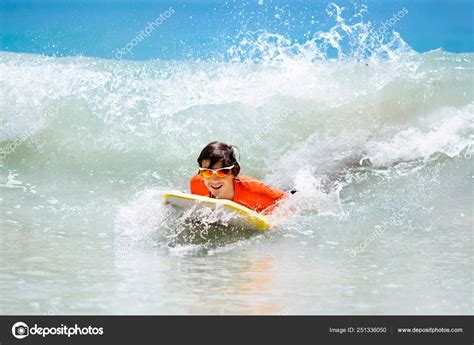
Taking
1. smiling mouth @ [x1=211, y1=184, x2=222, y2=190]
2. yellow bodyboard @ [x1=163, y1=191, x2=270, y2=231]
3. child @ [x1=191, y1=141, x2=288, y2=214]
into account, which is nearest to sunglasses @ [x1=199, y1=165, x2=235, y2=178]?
child @ [x1=191, y1=141, x2=288, y2=214]

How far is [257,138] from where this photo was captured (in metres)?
8.50

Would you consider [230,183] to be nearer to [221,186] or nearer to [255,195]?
[221,186]

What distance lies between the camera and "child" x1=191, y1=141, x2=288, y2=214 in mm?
5590

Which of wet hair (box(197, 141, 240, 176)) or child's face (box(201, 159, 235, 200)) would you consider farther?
child's face (box(201, 159, 235, 200))

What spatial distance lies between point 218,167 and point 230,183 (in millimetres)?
212

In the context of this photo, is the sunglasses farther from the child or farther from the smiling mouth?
the smiling mouth

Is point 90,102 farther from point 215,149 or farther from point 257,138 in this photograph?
point 215,149

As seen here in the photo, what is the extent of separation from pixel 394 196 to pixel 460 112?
2.23 metres

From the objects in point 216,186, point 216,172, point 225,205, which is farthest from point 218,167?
point 225,205

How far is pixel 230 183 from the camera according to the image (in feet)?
18.9

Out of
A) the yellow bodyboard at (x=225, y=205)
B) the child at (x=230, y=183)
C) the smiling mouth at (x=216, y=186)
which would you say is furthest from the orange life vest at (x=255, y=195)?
the yellow bodyboard at (x=225, y=205)

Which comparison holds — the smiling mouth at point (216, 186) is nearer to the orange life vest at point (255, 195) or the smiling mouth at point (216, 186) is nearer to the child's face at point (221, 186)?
the child's face at point (221, 186)

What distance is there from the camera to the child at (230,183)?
559 centimetres
